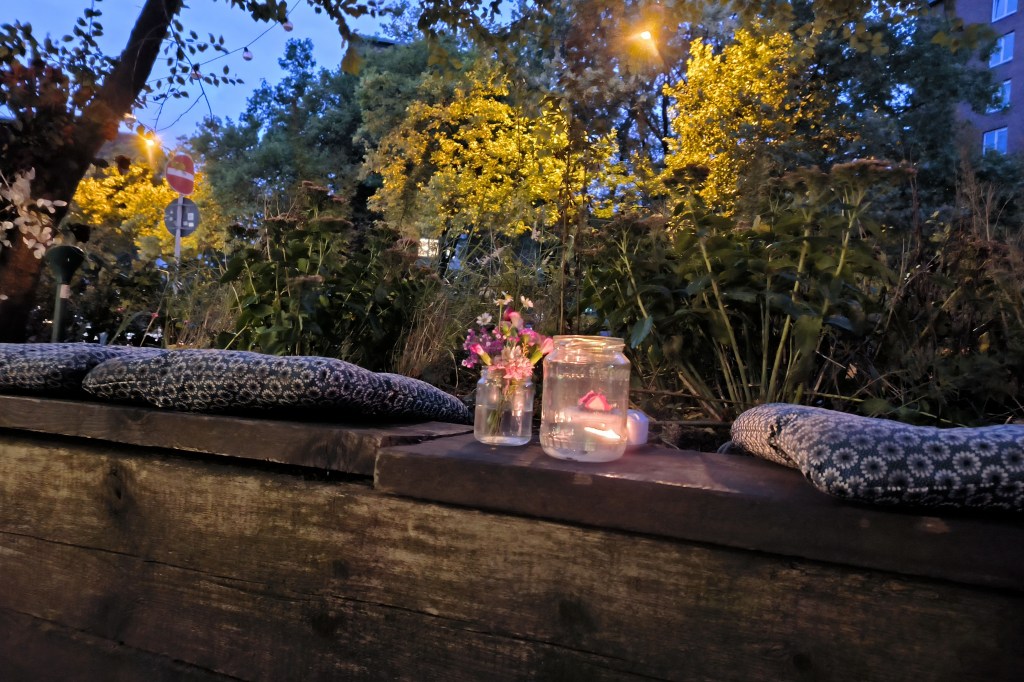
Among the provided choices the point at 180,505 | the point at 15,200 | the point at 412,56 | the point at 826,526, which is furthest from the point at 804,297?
the point at 412,56

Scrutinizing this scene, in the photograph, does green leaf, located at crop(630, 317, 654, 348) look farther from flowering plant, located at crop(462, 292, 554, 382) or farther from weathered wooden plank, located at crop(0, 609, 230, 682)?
weathered wooden plank, located at crop(0, 609, 230, 682)

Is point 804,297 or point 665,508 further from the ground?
point 804,297

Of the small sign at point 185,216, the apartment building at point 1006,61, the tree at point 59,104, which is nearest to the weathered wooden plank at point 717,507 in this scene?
the tree at point 59,104

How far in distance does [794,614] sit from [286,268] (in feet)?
7.41

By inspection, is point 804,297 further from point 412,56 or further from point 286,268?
point 412,56

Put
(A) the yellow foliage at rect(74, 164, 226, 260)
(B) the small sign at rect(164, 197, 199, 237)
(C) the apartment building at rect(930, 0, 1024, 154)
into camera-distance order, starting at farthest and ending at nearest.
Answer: (C) the apartment building at rect(930, 0, 1024, 154) → (A) the yellow foliage at rect(74, 164, 226, 260) → (B) the small sign at rect(164, 197, 199, 237)

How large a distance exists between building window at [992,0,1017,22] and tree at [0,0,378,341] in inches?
1181

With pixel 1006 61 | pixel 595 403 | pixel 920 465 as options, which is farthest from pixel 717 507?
pixel 1006 61

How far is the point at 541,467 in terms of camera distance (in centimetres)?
107

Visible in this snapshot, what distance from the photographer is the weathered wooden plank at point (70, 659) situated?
1.33m

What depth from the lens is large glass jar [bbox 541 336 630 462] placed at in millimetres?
1275

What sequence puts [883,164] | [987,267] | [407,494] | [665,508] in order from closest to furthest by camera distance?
1. [665,508]
2. [407,494]
3. [883,164]
4. [987,267]

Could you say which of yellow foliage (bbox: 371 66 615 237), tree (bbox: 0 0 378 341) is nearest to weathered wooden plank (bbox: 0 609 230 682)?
tree (bbox: 0 0 378 341)

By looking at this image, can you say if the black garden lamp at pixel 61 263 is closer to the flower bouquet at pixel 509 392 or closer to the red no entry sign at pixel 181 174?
the flower bouquet at pixel 509 392
